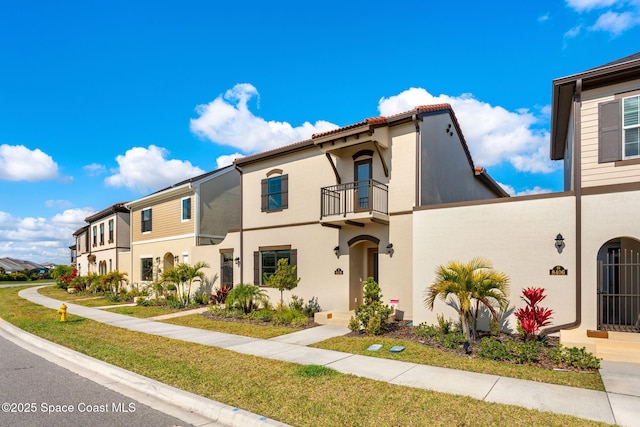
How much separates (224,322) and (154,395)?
24.2 ft

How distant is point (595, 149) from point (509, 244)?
3012mm

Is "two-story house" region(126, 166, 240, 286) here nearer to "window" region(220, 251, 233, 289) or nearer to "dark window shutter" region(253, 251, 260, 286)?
"window" region(220, 251, 233, 289)

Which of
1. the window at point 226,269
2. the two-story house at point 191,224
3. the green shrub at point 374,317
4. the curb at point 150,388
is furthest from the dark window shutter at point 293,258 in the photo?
the curb at point 150,388

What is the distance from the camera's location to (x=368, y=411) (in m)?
5.22

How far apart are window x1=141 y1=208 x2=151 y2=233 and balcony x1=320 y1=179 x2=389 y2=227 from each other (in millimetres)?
15176

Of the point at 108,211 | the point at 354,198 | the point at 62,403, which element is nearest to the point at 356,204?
the point at 354,198

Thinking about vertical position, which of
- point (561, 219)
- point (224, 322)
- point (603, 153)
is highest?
point (603, 153)

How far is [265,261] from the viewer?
55.1ft

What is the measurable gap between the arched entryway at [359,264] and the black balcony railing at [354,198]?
116 cm

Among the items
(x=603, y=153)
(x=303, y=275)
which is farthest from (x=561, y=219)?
(x=303, y=275)

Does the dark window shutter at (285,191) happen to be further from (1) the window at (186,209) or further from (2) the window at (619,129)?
(2) the window at (619,129)

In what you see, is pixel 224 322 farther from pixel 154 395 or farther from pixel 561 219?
pixel 561 219

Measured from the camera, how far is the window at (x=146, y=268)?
79.3 feet

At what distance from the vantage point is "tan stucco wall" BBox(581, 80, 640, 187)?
8992mm
